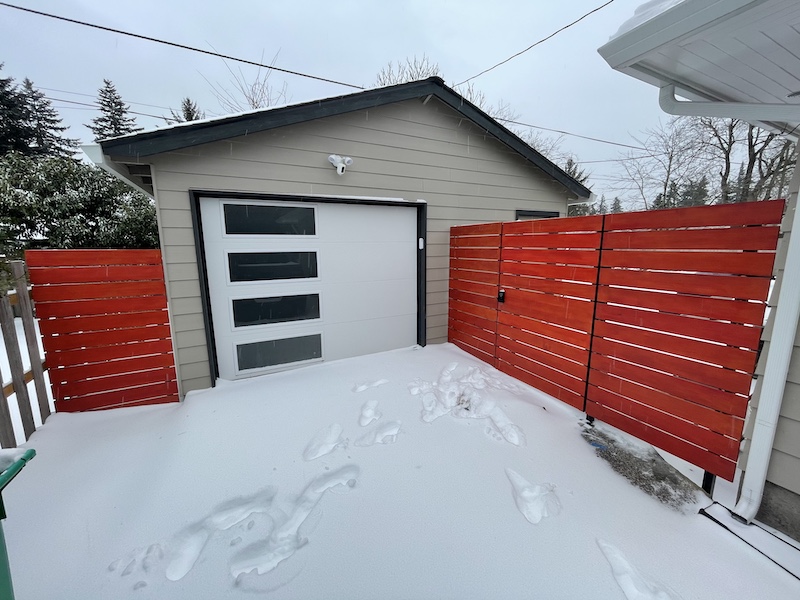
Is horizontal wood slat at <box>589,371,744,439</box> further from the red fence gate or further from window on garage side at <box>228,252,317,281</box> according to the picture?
window on garage side at <box>228,252,317,281</box>

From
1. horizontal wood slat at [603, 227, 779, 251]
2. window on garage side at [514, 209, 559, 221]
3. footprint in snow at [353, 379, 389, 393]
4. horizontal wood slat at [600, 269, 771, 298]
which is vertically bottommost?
footprint in snow at [353, 379, 389, 393]

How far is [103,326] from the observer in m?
3.06

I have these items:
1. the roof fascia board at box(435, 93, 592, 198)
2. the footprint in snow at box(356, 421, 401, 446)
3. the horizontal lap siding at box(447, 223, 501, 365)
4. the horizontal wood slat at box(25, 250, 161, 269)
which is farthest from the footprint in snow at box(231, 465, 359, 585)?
the roof fascia board at box(435, 93, 592, 198)

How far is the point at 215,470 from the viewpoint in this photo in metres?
2.26

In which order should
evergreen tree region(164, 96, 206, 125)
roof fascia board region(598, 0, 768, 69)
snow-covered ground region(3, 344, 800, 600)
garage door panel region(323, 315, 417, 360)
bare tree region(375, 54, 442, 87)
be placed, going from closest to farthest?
1. roof fascia board region(598, 0, 768, 69)
2. snow-covered ground region(3, 344, 800, 600)
3. garage door panel region(323, 315, 417, 360)
4. bare tree region(375, 54, 442, 87)
5. evergreen tree region(164, 96, 206, 125)

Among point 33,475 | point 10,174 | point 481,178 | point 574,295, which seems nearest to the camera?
point 33,475

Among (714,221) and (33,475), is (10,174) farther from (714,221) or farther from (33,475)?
(714,221)

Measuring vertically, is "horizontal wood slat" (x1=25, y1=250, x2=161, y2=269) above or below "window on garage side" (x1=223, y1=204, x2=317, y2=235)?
below

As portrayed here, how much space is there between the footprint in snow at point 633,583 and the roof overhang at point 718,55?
243cm

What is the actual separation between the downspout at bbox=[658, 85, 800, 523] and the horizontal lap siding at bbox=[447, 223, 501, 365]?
2.13 meters

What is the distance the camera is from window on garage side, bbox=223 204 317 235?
136 inches

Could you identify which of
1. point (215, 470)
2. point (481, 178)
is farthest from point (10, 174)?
point (481, 178)

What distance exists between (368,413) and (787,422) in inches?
105

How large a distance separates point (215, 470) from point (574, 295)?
3175 millimetres
